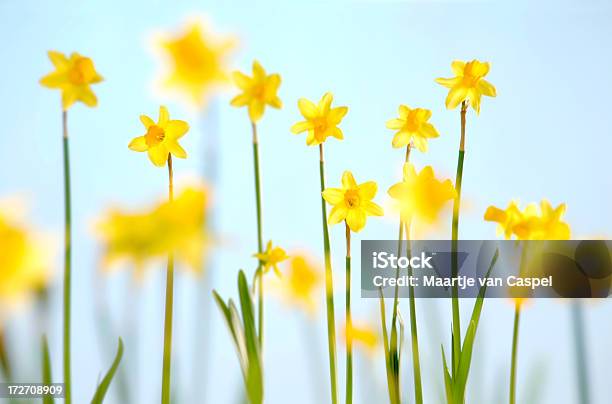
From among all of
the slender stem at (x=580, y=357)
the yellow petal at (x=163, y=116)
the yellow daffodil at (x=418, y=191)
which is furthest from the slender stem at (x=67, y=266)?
the slender stem at (x=580, y=357)

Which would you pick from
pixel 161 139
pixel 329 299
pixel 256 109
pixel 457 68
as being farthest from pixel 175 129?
pixel 457 68

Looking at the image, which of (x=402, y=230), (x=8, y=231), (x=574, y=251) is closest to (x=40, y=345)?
(x=8, y=231)

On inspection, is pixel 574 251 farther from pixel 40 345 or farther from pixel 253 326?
pixel 40 345

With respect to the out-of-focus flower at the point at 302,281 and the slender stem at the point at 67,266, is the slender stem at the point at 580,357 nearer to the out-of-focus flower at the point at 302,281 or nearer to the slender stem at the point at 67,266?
the out-of-focus flower at the point at 302,281

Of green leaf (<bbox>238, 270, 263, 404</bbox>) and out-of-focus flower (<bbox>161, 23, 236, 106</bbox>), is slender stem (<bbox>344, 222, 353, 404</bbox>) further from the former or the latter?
out-of-focus flower (<bbox>161, 23, 236, 106</bbox>)

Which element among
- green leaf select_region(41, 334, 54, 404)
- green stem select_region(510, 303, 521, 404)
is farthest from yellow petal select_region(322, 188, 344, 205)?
green leaf select_region(41, 334, 54, 404)
